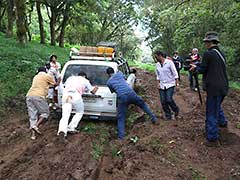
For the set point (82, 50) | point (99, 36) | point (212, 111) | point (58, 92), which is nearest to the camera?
point (212, 111)

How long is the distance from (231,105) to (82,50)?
17.5ft

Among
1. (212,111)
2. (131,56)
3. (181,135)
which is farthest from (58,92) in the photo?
(131,56)

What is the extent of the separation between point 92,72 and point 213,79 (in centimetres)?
386

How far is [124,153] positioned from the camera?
6684mm

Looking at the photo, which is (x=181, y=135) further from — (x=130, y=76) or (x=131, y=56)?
(x=131, y=56)

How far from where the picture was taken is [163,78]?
8562mm

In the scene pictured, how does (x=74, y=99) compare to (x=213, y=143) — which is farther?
(x=74, y=99)

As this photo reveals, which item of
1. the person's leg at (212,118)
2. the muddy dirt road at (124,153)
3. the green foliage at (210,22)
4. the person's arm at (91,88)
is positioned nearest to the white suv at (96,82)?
the person's arm at (91,88)

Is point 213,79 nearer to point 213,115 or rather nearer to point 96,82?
point 213,115

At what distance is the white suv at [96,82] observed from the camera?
8.95m

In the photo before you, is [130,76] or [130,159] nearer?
[130,159]

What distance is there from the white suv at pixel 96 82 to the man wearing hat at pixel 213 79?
2867 mm

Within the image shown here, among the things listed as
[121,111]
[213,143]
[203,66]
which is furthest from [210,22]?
[213,143]

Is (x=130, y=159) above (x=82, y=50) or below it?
below
